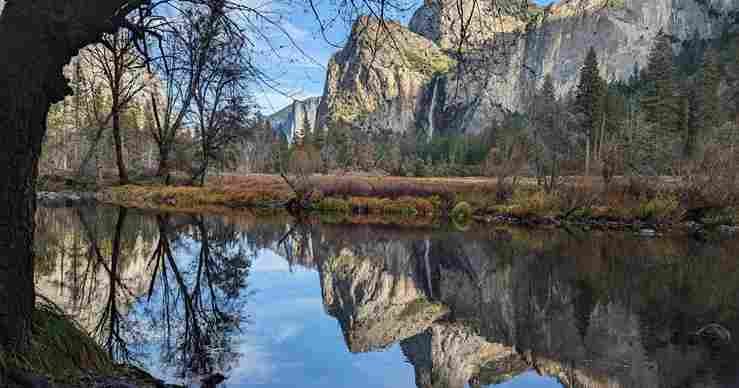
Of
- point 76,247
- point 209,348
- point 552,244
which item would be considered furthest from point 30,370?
point 552,244

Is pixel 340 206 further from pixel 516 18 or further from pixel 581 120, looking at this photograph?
pixel 581 120

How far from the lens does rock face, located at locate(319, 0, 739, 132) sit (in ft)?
11.0

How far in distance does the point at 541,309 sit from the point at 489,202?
1474 cm

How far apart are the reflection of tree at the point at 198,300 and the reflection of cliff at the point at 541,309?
4.36 feet

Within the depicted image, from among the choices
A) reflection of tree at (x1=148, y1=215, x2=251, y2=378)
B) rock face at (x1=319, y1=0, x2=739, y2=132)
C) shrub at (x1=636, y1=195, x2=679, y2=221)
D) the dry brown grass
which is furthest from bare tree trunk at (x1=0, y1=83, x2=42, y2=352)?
shrub at (x1=636, y1=195, x2=679, y2=221)

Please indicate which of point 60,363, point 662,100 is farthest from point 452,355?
point 662,100

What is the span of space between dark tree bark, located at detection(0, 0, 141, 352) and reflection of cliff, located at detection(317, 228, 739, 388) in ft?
10.0

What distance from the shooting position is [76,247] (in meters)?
8.74

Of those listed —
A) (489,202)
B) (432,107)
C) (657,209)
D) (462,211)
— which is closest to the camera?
(657,209)

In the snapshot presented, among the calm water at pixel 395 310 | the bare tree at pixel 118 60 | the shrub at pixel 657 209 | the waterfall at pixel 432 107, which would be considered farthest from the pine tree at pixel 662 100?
the waterfall at pixel 432 107

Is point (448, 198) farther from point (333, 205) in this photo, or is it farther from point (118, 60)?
point (118, 60)

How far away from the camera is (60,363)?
9.00 feet

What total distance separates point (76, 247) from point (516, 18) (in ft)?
27.9

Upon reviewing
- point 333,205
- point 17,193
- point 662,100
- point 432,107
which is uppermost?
point 432,107
